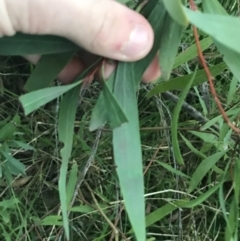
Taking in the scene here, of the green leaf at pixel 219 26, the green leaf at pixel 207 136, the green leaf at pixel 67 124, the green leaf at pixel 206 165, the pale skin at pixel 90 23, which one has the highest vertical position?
the green leaf at pixel 219 26

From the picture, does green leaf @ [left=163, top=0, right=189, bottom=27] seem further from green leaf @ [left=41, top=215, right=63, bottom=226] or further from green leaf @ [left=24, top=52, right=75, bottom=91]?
green leaf @ [left=41, top=215, right=63, bottom=226]

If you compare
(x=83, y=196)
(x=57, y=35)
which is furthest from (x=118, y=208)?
(x=57, y=35)

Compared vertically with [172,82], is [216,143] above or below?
below

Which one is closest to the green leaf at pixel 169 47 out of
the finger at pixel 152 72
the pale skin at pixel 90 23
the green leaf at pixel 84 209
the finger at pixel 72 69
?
the pale skin at pixel 90 23

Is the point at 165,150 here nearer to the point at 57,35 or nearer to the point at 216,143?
the point at 216,143

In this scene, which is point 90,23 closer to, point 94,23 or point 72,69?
point 94,23

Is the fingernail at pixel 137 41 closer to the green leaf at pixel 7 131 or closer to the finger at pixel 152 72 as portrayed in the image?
the finger at pixel 152 72

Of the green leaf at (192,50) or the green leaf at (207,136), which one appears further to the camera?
the green leaf at (207,136)
